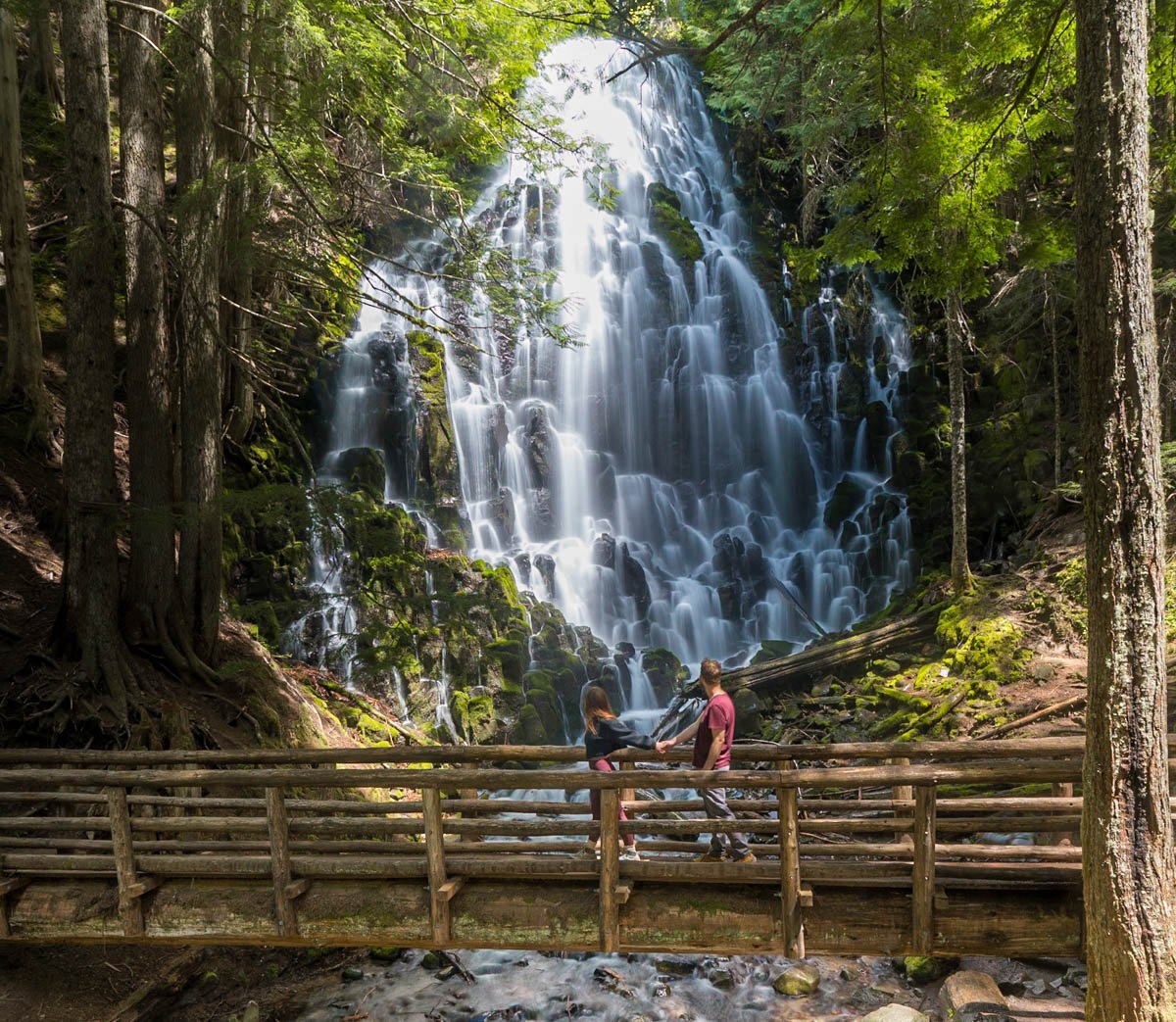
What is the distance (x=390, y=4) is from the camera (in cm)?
891

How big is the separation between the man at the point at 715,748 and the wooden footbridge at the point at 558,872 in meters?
0.15

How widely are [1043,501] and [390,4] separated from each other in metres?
12.3

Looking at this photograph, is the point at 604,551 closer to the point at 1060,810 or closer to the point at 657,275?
the point at 657,275

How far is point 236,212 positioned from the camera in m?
8.42

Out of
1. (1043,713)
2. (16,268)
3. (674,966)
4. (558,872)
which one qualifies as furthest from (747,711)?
(16,268)

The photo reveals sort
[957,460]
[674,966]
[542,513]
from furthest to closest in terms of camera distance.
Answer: [542,513]
[957,460]
[674,966]

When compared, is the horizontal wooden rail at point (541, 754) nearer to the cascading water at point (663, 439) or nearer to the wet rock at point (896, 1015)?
the wet rock at point (896, 1015)

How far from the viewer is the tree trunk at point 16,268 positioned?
948 centimetres

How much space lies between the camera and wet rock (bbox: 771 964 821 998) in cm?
A: 725

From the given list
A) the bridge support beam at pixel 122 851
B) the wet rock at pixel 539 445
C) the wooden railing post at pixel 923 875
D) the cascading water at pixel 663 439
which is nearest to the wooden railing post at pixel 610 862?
the wooden railing post at pixel 923 875

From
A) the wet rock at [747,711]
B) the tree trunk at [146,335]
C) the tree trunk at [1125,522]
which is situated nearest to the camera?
the tree trunk at [1125,522]

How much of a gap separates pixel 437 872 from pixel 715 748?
6.25 ft

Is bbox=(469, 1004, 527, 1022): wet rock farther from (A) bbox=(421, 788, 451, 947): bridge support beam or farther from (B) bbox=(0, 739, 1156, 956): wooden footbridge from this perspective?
(A) bbox=(421, 788, 451, 947): bridge support beam

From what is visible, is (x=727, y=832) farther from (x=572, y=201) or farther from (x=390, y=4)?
(x=572, y=201)
